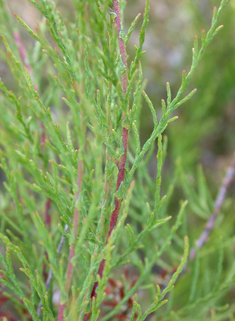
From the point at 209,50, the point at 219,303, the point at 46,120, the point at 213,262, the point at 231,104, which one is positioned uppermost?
the point at 46,120

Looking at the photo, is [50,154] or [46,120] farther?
[50,154]

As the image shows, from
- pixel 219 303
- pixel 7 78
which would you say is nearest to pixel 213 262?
pixel 219 303

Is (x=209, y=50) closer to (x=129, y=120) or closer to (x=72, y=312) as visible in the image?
(x=129, y=120)

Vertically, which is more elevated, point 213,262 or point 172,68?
point 172,68

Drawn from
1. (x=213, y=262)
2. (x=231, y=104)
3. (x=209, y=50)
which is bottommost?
(x=213, y=262)

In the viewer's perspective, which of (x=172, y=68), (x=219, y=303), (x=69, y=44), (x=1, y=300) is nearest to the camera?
(x=69, y=44)

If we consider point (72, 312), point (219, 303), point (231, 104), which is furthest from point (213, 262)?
point (72, 312)

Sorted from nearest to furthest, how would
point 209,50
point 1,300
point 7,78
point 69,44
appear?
point 69,44, point 1,300, point 209,50, point 7,78

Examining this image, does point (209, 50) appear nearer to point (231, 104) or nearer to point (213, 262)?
point (231, 104)

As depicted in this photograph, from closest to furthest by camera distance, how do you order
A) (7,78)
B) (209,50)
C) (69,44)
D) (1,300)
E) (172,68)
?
(69,44)
(1,300)
(209,50)
(172,68)
(7,78)
